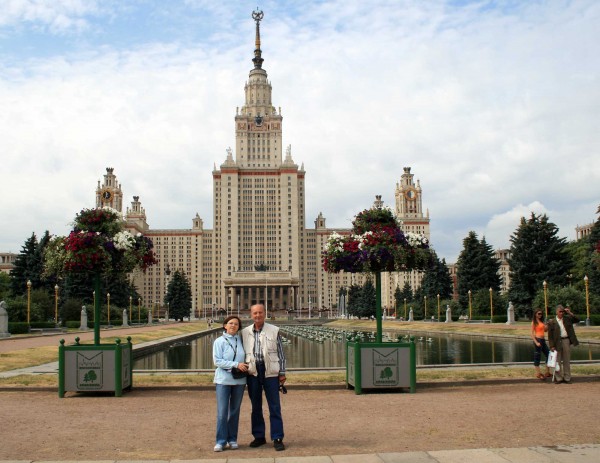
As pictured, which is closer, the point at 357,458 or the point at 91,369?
the point at 357,458

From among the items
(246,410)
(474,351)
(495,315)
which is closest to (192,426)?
(246,410)

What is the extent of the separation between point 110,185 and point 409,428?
168 meters

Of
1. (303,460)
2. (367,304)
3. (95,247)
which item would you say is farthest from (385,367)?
(367,304)

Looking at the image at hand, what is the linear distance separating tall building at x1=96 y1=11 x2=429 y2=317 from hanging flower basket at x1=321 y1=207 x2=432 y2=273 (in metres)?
146

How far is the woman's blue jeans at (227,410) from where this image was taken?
9180 mm

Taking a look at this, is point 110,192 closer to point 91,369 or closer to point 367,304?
point 367,304

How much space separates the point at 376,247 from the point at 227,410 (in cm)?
878

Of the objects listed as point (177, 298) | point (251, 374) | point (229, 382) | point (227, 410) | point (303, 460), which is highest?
point (251, 374)

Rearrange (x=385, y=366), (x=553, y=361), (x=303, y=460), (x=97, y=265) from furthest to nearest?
(x=97, y=265), (x=553, y=361), (x=385, y=366), (x=303, y=460)

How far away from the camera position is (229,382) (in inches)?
364

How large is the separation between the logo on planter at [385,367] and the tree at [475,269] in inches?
2573

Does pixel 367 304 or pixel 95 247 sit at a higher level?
pixel 95 247

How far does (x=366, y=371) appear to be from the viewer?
1515 centimetres

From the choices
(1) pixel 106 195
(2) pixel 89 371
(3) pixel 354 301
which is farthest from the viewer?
(1) pixel 106 195
